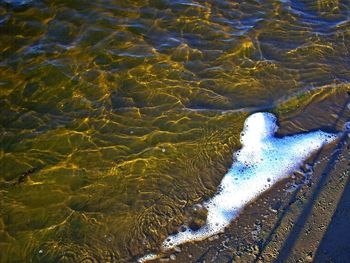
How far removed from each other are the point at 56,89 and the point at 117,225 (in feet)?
9.55

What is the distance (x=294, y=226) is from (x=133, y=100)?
3.35 m

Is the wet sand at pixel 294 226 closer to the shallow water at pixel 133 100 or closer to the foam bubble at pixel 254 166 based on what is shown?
the foam bubble at pixel 254 166

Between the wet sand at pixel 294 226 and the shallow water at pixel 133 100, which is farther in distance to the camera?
the shallow water at pixel 133 100

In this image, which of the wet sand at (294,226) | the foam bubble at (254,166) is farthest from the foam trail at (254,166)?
the wet sand at (294,226)

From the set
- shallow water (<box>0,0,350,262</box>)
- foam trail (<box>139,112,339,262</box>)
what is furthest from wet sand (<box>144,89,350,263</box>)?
shallow water (<box>0,0,350,262</box>)

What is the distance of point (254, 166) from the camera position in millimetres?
5711

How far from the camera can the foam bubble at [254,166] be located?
16.5 feet

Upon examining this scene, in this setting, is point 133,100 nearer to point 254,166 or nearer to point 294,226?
point 254,166

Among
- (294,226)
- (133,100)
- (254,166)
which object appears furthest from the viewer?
(133,100)

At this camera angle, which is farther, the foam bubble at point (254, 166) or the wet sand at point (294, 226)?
the foam bubble at point (254, 166)

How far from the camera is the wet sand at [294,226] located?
4.63 m

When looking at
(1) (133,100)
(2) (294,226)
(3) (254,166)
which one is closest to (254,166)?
(3) (254,166)

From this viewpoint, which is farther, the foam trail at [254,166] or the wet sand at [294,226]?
the foam trail at [254,166]

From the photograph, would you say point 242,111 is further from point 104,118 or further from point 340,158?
point 104,118
